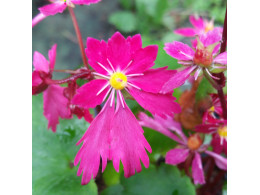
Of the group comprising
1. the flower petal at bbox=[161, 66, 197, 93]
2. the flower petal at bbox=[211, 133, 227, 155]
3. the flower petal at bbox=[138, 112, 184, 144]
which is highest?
the flower petal at bbox=[161, 66, 197, 93]

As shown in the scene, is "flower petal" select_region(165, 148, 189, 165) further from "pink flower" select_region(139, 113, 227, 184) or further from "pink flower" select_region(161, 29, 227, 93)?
"pink flower" select_region(161, 29, 227, 93)

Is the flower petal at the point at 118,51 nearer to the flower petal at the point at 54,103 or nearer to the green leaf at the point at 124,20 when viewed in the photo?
the flower petal at the point at 54,103

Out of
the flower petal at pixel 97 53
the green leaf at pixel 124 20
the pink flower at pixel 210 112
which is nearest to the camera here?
the flower petal at pixel 97 53

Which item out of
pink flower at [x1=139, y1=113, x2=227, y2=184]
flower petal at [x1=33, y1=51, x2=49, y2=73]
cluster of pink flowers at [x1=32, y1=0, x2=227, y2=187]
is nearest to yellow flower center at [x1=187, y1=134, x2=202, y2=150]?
pink flower at [x1=139, y1=113, x2=227, y2=184]

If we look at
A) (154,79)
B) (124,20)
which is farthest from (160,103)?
(124,20)

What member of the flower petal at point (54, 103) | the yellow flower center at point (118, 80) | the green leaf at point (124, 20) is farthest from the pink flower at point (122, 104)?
the green leaf at point (124, 20)

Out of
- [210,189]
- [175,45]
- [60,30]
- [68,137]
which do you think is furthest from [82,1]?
[60,30]
